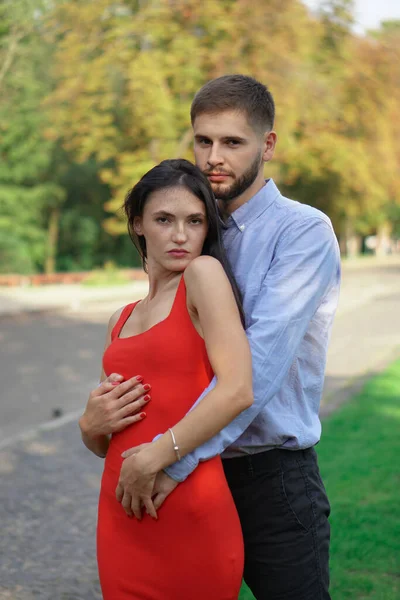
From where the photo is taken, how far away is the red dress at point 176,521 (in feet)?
7.58

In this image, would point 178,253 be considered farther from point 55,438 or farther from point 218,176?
point 55,438

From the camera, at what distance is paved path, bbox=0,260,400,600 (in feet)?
15.5

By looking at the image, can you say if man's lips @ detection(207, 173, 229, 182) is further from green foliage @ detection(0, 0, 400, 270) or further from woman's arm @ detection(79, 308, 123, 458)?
green foliage @ detection(0, 0, 400, 270)

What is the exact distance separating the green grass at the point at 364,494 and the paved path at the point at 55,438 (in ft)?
2.60

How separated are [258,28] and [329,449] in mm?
23009

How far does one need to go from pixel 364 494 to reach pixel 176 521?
12.1 ft

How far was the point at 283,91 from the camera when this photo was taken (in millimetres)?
28188

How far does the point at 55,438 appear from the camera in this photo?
25.8 feet

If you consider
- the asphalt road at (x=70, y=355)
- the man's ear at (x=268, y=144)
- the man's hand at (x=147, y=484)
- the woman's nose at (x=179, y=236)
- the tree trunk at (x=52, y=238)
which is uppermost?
the man's ear at (x=268, y=144)

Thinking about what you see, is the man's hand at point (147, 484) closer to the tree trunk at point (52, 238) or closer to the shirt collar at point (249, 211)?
the shirt collar at point (249, 211)

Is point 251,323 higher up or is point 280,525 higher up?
point 251,323

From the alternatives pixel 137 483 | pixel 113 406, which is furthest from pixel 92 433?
pixel 137 483

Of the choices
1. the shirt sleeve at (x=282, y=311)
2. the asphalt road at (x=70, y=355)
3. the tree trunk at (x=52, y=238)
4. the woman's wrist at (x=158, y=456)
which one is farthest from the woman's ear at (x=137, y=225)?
the tree trunk at (x=52, y=238)

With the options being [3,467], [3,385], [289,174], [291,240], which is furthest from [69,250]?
[291,240]
